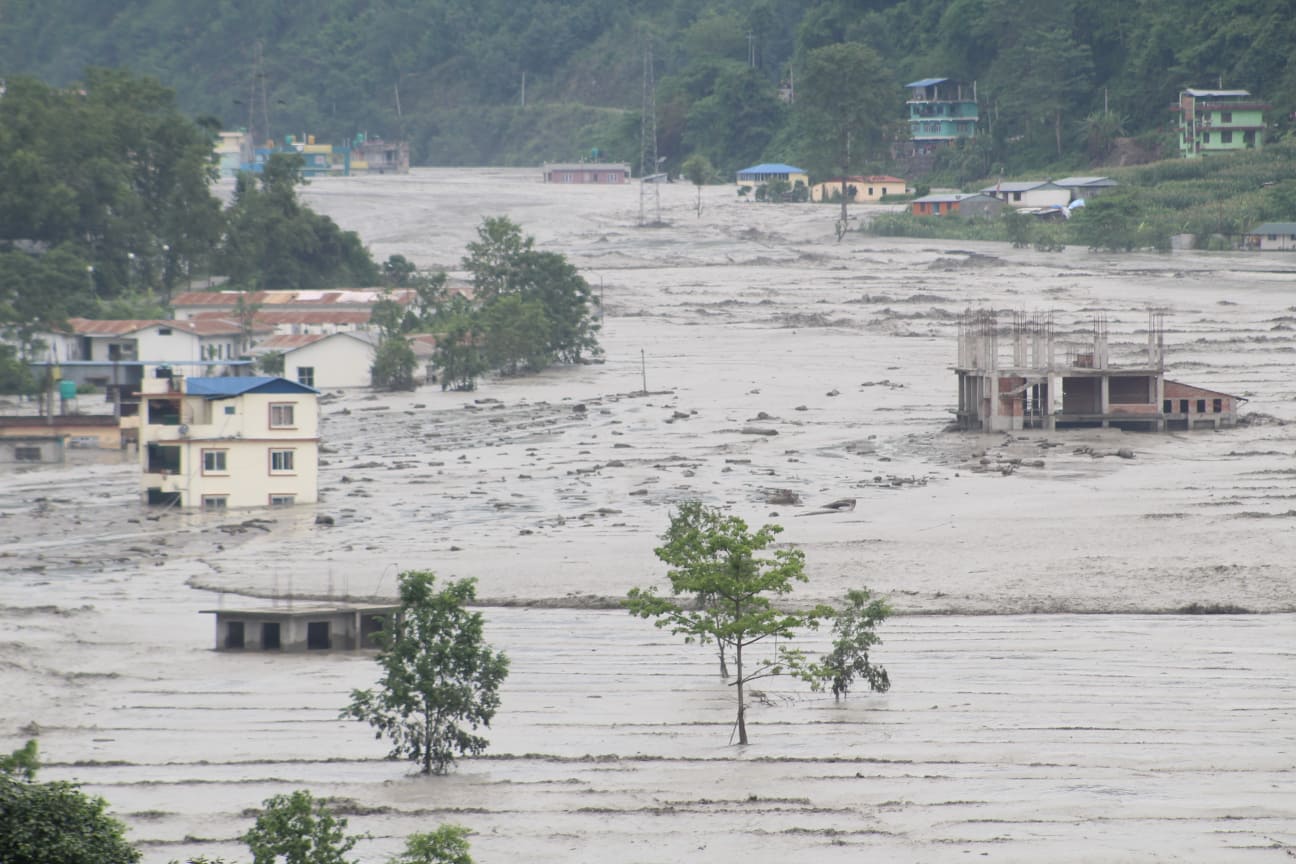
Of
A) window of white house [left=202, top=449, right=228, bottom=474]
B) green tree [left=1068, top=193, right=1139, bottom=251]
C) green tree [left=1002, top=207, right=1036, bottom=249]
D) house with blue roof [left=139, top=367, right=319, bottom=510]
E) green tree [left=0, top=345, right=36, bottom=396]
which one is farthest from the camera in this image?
green tree [left=1002, top=207, right=1036, bottom=249]

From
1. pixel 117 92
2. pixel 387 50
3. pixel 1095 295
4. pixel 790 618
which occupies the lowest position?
pixel 790 618

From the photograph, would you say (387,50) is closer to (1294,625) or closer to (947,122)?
(947,122)

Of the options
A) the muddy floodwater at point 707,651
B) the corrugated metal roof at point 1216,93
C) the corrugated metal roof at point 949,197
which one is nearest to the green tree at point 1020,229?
the corrugated metal roof at point 949,197

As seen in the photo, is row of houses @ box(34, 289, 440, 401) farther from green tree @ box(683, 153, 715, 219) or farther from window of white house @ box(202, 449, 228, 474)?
green tree @ box(683, 153, 715, 219)

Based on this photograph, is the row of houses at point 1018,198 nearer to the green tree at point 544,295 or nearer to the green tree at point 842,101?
the green tree at point 842,101

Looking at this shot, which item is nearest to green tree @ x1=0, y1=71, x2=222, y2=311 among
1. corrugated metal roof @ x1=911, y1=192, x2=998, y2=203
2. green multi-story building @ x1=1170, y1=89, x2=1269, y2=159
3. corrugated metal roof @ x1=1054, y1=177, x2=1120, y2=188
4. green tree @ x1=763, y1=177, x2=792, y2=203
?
green tree @ x1=763, y1=177, x2=792, y2=203

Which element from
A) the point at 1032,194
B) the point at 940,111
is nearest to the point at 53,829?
the point at 1032,194

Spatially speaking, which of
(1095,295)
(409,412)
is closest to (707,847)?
(409,412)
